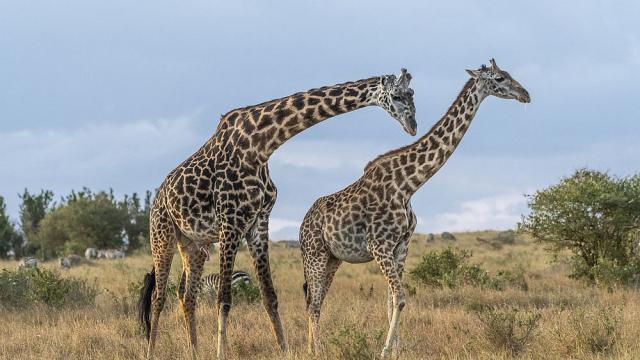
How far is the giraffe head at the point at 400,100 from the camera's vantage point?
8.50 meters

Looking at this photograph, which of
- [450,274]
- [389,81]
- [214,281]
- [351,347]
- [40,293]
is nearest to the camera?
[351,347]

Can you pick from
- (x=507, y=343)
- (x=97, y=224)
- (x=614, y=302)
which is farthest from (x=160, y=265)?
(x=97, y=224)

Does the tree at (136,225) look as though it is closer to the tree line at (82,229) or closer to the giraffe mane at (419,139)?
the tree line at (82,229)

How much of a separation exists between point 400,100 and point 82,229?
45666 mm

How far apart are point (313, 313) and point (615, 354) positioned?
3.77m

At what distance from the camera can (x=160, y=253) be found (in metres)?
9.67

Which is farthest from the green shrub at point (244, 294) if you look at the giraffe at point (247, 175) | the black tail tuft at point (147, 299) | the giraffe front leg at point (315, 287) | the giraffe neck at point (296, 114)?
the giraffe neck at point (296, 114)

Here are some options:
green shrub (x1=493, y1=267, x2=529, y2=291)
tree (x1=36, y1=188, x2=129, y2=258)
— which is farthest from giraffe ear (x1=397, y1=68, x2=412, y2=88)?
tree (x1=36, y1=188, x2=129, y2=258)

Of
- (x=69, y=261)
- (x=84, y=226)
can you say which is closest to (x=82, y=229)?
(x=84, y=226)

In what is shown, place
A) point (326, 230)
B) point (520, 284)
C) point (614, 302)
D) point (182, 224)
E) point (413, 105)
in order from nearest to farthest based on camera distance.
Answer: point (413, 105) → point (182, 224) → point (326, 230) → point (614, 302) → point (520, 284)

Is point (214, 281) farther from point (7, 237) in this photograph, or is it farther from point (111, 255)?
point (7, 237)

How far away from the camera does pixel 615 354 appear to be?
28.2ft

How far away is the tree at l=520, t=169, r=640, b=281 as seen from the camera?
20031 mm

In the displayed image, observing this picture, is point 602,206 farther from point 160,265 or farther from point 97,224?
point 97,224
